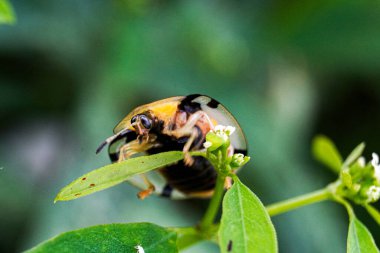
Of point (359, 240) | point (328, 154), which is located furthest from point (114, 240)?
point (328, 154)

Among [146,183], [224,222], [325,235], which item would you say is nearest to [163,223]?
[325,235]

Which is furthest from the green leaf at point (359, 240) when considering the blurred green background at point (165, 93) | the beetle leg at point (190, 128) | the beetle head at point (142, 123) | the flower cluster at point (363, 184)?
the blurred green background at point (165, 93)

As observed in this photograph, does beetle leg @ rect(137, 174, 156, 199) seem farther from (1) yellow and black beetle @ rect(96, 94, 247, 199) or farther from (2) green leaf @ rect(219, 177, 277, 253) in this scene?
(2) green leaf @ rect(219, 177, 277, 253)

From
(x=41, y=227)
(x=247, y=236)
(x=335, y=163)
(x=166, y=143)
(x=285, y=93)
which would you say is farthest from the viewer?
(x=285, y=93)

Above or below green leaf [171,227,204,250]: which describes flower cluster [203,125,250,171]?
above

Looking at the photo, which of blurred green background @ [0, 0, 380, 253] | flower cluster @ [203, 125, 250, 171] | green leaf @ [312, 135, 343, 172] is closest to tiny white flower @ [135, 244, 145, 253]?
flower cluster @ [203, 125, 250, 171]

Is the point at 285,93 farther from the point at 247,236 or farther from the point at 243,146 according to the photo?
the point at 247,236

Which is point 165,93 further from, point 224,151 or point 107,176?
point 107,176
